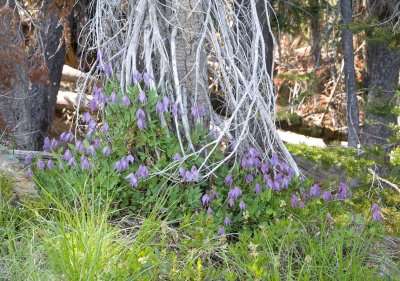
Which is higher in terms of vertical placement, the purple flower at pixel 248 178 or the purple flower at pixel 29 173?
the purple flower at pixel 248 178

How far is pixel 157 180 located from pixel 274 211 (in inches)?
34.1

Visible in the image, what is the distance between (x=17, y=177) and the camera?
5.02 meters

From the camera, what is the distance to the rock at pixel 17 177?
4.88m

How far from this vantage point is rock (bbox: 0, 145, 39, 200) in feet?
16.0

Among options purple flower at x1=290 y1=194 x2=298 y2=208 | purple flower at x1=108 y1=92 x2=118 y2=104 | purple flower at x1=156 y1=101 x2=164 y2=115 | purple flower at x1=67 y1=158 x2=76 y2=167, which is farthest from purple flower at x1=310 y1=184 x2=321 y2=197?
purple flower at x1=67 y1=158 x2=76 y2=167

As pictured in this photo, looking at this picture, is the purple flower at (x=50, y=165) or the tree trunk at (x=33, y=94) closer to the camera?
the purple flower at (x=50, y=165)

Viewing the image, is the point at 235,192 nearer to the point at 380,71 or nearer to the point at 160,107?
the point at 160,107

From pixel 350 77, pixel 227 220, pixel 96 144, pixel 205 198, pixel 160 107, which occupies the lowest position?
pixel 227 220

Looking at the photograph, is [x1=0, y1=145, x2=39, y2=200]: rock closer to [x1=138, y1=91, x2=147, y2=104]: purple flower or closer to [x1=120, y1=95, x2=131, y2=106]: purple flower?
[x1=120, y1=95, x2=131, y2=106]: purple flower

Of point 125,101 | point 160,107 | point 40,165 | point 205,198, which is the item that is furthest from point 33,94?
point 205,198

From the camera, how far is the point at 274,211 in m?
4.89

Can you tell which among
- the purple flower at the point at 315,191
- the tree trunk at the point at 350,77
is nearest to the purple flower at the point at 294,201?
the purple flower at the point at 315,191

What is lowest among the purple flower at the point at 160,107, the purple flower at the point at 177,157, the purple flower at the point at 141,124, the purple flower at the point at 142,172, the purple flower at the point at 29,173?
the purple flower at the point at 29,173

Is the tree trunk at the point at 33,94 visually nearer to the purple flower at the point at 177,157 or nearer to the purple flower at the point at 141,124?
the purple flower at the point at 141,124
